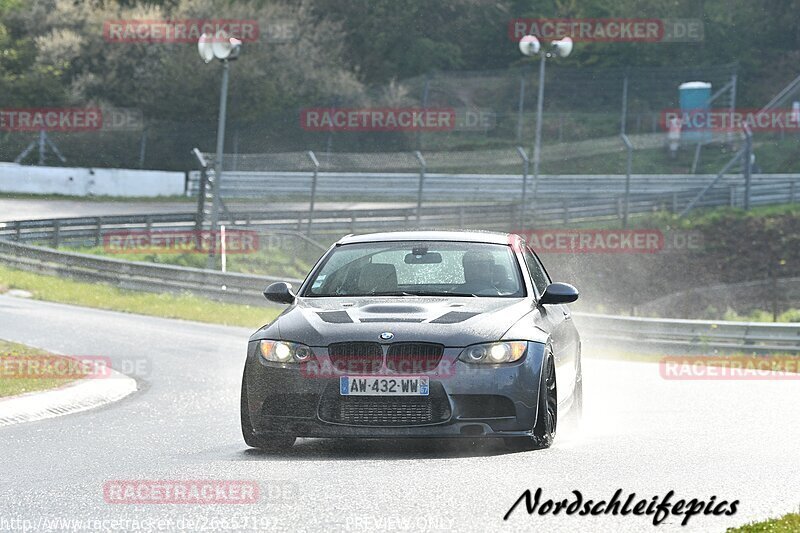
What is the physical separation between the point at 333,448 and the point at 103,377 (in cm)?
640

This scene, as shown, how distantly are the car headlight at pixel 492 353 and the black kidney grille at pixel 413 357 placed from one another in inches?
6.4

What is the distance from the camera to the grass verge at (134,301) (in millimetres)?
27438

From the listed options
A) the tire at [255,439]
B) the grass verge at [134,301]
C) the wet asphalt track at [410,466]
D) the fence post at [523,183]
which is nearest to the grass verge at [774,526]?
the wet asphalt track at [410,466]

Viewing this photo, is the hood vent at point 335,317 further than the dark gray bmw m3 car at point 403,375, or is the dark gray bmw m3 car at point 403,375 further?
the hood vent at point 335,317

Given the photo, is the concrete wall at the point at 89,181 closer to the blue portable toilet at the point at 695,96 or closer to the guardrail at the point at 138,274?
the guardrail at the point at 138,274

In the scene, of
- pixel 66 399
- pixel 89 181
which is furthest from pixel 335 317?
pixel 89 181

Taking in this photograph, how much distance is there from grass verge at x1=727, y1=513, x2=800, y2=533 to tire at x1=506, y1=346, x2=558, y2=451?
2.52 meters

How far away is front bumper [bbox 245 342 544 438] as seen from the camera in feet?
29.6

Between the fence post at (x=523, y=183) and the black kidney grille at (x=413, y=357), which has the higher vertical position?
the fence post at (x=523, y=183)

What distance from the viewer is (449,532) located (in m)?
6.43

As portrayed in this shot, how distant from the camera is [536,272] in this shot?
11.2 m

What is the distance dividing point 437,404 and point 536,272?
2469mm

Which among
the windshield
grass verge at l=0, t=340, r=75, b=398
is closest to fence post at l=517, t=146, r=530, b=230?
grass verge at l=0, t=340, r=75, b=398

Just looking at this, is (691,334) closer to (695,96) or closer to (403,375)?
(403,375)
